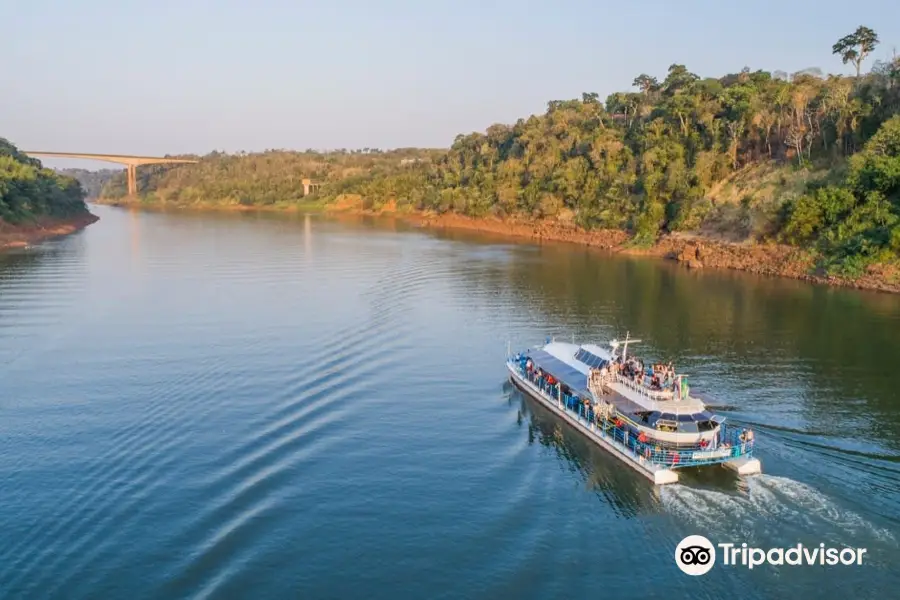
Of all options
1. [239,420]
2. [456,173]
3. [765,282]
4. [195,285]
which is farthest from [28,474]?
[456,173]

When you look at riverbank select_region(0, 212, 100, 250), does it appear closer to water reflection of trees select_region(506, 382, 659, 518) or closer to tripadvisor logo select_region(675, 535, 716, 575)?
water reflection of trees select_region(506, 382, 659, 518)

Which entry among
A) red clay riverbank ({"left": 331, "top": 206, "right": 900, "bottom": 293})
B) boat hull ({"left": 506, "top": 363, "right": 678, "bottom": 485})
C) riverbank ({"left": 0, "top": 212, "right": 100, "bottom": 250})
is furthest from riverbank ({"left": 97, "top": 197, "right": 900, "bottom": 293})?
riverbank ({"left": 0, "top": 212, "right": 100, "bottom": 250})

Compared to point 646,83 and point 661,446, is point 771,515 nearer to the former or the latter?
point 661,446

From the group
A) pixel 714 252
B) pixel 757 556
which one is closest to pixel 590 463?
pixel 757 556

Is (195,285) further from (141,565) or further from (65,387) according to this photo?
(141,565)

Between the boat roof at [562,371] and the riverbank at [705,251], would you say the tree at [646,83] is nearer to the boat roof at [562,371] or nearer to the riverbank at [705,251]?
the riverbank at [705,251]
